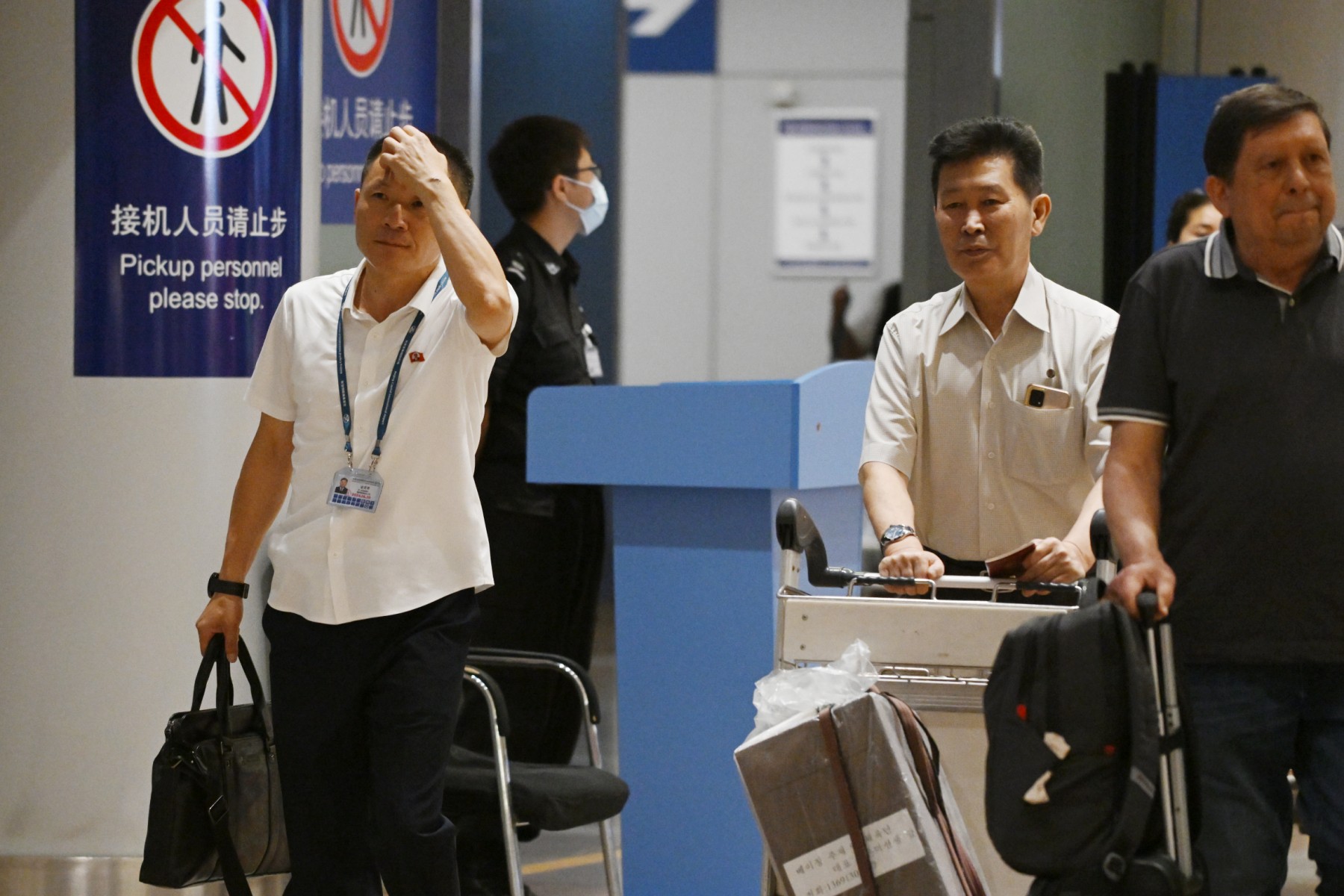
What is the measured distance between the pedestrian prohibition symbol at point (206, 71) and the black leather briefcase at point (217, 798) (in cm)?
142

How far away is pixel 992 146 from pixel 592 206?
1977 millimetres

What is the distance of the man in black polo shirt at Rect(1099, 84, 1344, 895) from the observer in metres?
2.59

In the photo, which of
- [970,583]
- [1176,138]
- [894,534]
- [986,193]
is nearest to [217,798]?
[894,534]

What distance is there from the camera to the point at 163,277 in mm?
4047

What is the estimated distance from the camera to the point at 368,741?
10.4ft

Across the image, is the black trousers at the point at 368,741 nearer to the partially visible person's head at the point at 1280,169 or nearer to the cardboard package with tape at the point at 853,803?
the cardboard package with tape at the point at 853,803

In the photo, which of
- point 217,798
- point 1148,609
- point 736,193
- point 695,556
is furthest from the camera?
point 736,193

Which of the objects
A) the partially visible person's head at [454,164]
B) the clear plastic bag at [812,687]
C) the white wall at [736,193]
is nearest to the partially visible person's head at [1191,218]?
the partially visible person's head at [454,164]

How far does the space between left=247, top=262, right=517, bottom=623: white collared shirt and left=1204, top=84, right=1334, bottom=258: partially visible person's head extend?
4.46ft

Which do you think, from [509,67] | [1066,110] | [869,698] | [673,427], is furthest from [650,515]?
[509,67]

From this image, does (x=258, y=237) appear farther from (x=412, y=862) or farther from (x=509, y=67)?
(x=509, y=67)

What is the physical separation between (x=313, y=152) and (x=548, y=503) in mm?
1195

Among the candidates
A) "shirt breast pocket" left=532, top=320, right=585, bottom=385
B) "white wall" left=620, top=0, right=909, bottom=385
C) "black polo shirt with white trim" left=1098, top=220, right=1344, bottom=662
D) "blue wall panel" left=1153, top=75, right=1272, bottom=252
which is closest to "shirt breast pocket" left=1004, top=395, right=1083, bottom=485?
"black polo shirt with white trim" left=1098, top=220, right=1344, bottom=662

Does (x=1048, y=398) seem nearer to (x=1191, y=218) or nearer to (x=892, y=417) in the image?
(x=892, y=417)
